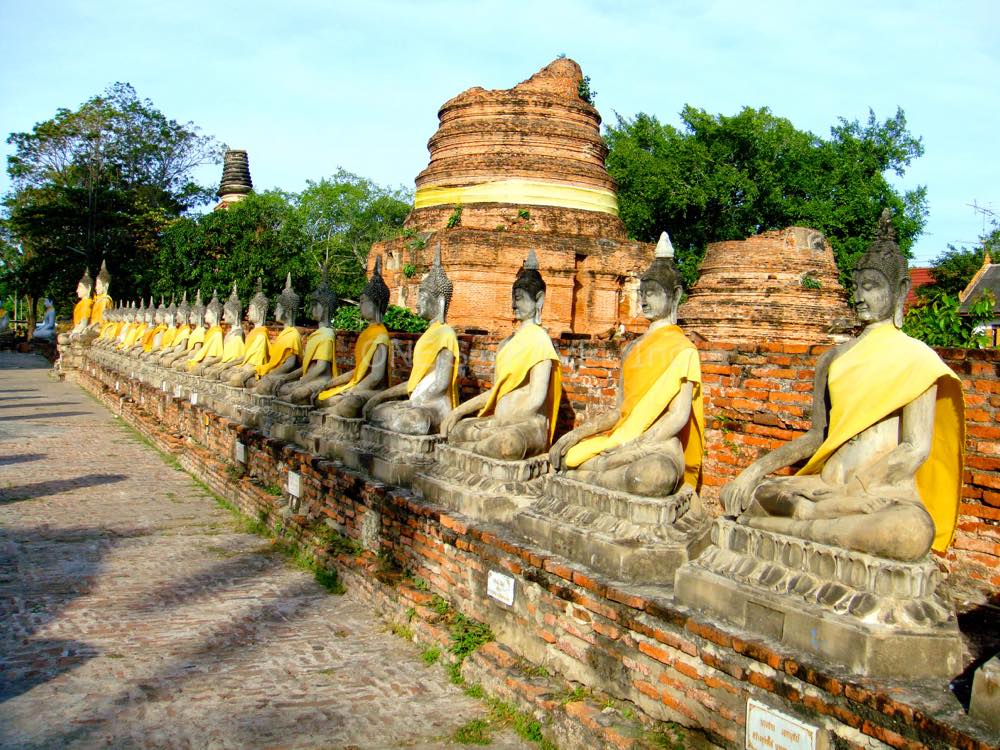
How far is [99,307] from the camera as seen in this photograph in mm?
29156

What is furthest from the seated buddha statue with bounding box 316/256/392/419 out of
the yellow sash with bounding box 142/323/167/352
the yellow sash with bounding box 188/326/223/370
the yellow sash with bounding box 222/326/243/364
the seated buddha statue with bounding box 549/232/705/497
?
the yellow sash with bounding box 142/323/167/352

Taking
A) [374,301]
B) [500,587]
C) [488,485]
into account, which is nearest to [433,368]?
[374,301]

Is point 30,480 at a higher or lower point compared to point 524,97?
lower

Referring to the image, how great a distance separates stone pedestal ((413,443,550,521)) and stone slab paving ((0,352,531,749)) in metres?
0.91

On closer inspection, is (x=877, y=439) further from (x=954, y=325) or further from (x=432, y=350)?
(x=954, y=325)

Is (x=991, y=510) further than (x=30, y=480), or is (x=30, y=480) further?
(x=30, y=480)

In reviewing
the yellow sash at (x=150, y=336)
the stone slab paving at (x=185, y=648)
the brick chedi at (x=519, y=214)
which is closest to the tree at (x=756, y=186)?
the brick chedi at (x=519, y=214)

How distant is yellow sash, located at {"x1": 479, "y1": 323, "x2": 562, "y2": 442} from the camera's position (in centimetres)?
548

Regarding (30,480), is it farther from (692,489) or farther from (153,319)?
(153,319)

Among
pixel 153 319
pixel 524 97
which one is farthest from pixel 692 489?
pixel 153 319

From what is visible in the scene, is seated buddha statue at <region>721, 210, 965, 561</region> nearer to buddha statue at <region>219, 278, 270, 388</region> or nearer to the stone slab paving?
the stone slab paving

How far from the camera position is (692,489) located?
4.34 meters

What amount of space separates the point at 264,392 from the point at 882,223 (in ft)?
23.8

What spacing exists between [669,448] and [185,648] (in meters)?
2.99
